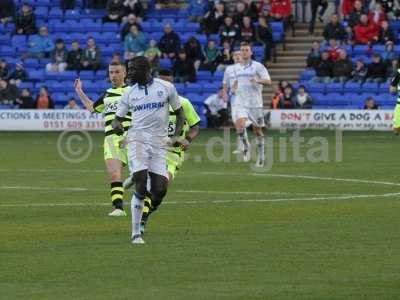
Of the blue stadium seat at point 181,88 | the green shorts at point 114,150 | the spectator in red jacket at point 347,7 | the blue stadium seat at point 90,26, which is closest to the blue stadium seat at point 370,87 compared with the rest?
the spectator in red jacket at point 347,7

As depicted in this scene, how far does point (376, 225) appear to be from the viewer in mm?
16844

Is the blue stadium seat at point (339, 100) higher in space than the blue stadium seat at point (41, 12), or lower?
lower

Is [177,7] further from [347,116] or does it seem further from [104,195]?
[104,195]

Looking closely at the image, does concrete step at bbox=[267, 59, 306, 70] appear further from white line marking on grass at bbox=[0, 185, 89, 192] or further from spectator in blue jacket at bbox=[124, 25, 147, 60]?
white line marking on grass at bbox=[0, 185, 89, 192]

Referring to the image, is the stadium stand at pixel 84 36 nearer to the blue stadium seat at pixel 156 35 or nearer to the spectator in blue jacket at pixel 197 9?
the blue stadium seat at pixel 156 35

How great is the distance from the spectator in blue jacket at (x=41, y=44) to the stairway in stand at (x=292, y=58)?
7.65 metres

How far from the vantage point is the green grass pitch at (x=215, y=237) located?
39.7ft

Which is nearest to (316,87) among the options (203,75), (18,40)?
(203,75)

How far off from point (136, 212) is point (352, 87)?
26.4m

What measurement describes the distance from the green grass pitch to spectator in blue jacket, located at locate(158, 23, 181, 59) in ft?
52.5

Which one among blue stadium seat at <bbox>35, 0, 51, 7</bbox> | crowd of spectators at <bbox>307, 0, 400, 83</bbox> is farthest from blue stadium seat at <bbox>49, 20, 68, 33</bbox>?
crowd of spectators at <bbox>307, 0, 400, 83</bbox>

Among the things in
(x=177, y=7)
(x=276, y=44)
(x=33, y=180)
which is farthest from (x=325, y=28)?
(x=33, y=180)

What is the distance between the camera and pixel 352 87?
134ft

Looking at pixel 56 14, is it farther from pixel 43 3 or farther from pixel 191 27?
pixel 191 27
